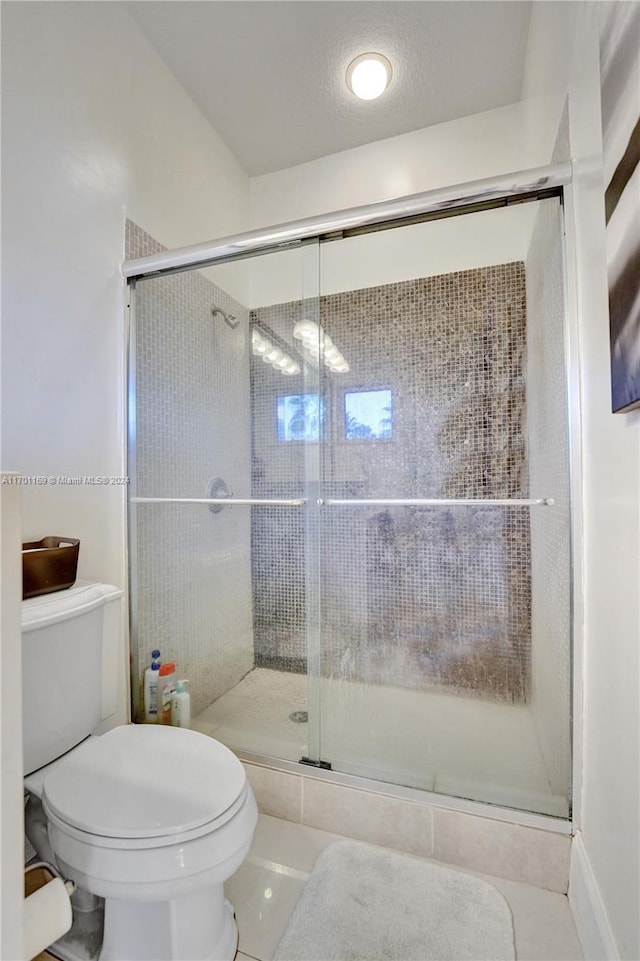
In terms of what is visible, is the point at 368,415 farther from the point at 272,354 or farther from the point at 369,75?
the point at 369,75

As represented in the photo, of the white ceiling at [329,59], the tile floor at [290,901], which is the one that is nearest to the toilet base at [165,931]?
the tile floor at [290,901]

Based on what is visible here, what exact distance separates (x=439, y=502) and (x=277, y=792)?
3.64 feet

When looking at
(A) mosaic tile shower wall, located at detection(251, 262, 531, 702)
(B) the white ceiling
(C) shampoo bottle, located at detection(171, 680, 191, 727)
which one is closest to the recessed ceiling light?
(B) the white ceiling

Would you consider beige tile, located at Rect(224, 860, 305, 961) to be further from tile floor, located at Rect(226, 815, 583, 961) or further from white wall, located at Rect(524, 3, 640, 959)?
white wall, located at Rect(524, 3, 640, 959)

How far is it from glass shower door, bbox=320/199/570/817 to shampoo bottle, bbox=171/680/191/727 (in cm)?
50

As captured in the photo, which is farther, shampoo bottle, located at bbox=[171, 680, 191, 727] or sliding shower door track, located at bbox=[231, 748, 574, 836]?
shampoo bottle, located at bbox=[171, 680, 191, 727]

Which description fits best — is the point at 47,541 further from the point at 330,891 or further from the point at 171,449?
the point at 330,891

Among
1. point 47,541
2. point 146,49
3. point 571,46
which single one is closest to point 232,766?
point 47,541

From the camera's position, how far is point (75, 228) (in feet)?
4.51

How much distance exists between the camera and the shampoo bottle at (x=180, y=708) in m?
1.52

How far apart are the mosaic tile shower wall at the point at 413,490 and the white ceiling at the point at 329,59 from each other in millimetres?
872

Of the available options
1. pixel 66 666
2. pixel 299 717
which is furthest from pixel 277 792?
pixel 66 666

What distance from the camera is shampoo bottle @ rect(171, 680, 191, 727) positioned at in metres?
1.52

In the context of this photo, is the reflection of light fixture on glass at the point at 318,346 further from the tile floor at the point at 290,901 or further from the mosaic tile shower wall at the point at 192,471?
the tile floor at the point at 290,901
